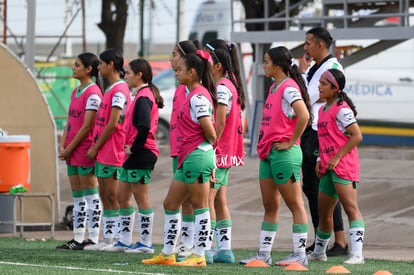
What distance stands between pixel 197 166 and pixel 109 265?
44.3 inches

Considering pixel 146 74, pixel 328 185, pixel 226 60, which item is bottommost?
pixel 328 185

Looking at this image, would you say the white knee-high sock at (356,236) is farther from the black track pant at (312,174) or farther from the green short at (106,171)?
the green short at (106,171)

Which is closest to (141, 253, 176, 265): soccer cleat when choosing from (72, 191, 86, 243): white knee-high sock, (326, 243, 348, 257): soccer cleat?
(326, 243, 348, 257): soccer cleat

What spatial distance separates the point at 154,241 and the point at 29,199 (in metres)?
2.04

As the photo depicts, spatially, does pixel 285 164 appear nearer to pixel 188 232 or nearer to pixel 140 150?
pixel 188 232

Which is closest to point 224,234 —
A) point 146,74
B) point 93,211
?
point 146,74

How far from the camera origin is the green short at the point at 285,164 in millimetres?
8836

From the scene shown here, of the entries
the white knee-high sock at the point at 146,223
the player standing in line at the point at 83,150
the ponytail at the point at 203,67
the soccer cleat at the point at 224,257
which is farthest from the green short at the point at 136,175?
the ponytail at the point at 203,67

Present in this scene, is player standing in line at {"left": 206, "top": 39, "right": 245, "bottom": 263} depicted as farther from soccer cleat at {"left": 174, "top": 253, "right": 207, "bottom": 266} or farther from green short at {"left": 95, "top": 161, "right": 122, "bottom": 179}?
green short at {"left": 95, "top": 161, "right": 122, "bottom": 179}

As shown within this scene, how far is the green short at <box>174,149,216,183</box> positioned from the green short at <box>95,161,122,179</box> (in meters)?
1.95

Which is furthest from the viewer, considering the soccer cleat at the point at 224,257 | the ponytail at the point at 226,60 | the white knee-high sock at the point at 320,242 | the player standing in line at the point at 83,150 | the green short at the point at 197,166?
the player standing in line at the point at 83,150

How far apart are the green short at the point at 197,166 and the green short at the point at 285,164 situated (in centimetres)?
59

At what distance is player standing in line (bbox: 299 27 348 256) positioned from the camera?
9.91 meters

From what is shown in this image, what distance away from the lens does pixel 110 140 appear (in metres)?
10.4
